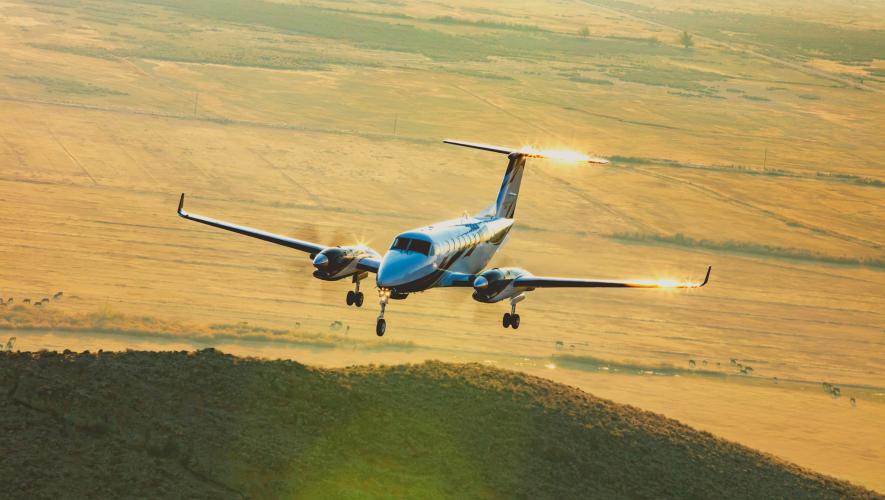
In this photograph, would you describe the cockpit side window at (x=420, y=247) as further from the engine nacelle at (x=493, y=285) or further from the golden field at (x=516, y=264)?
the golden field at (x=516, y=264)

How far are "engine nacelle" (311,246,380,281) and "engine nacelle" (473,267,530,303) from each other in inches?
230

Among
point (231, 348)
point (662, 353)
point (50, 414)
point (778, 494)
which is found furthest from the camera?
point (662, 353)

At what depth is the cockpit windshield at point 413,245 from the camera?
6406 centimetres

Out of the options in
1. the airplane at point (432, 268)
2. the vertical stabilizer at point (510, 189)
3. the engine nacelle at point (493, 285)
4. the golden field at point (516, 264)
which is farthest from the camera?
the golden field at point (516, 264)

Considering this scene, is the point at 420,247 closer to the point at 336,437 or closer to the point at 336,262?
the point at 336,262

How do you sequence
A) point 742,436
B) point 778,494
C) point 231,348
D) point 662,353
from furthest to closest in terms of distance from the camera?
point 662,353 < point 231,348 < point 742,436 < point 778,494

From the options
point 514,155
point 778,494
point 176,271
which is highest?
point 514,155

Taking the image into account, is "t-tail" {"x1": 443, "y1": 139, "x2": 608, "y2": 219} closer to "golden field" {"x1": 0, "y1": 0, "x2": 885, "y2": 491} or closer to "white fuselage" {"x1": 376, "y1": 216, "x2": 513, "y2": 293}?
"white fuselage" {"x1": 376, "y1": 216, "x2": 513, "y2": 293}

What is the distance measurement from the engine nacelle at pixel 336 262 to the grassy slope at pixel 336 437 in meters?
6.16

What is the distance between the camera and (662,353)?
409 ft

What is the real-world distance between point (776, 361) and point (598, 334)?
53.2 feet

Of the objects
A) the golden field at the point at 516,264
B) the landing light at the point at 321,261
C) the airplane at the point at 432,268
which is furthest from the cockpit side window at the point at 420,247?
the golden field at the point at 516,264

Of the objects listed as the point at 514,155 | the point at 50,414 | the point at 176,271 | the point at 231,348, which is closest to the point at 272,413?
the point at 50,414

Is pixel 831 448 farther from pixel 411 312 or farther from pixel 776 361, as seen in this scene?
pixel 411 312
